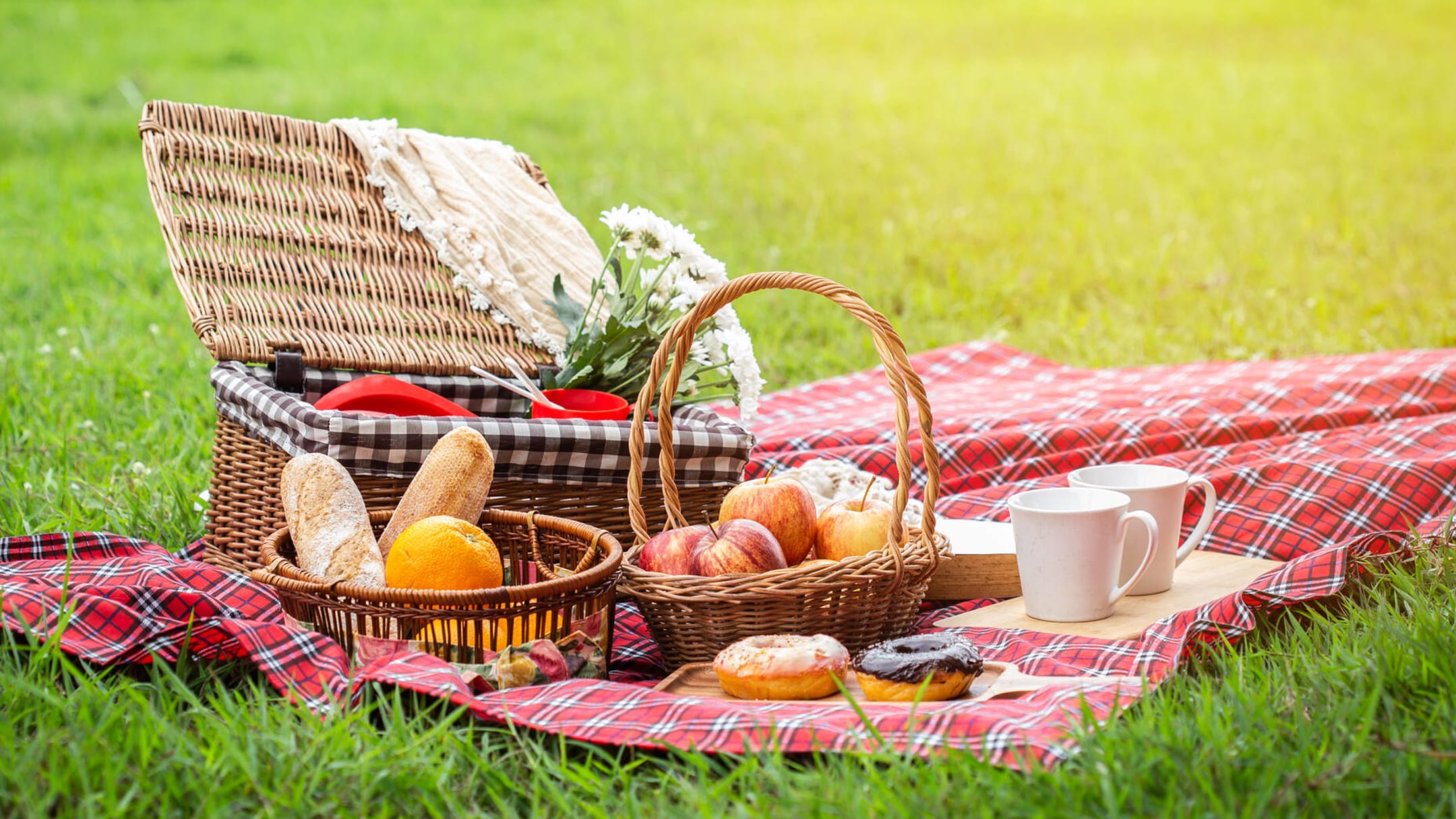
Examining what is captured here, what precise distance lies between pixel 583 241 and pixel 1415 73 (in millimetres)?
8860

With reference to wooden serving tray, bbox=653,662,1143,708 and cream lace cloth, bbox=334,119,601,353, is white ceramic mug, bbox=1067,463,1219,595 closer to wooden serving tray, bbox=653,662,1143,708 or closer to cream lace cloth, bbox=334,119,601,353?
wooden serving tray, bbox=653,662,1143,708

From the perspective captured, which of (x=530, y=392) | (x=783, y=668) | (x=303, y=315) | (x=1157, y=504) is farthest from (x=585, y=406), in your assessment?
(x=1157, y=504)

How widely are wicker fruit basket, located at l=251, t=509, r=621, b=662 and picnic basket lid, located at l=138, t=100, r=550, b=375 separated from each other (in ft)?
2.71

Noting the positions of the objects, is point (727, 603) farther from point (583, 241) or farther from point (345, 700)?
point (583, 241)

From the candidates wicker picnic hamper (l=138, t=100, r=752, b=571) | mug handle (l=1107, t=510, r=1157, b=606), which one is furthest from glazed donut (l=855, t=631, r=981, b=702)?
wicker picnic hamper (l=138, t=100, r=752, b=571)

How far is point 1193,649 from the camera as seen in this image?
1.91 meters

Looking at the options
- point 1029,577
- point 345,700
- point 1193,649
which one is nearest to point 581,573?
point 345,700

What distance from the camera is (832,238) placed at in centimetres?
605

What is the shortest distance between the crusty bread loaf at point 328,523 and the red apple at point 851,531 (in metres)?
0.68

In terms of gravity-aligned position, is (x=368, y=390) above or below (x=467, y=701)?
above

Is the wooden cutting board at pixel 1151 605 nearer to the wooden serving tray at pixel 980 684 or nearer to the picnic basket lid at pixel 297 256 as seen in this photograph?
the wooden serving tray at pixel 980 684

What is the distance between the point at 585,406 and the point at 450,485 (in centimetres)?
65

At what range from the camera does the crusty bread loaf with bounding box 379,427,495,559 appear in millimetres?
2031

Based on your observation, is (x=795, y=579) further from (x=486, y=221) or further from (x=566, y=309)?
(x=486, y=221)
